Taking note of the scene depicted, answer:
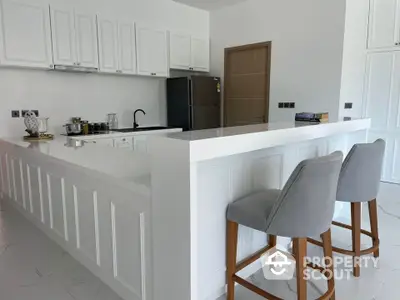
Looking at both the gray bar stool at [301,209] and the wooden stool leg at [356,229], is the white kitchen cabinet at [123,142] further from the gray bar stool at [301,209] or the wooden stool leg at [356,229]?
the wooden stool leg at [356,229]

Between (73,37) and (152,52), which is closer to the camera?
(73,37)

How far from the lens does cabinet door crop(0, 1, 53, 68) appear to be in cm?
331

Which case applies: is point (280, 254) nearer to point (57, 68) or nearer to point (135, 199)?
point (135, 199)

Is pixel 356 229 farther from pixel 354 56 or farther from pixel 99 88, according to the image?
pixel 99 88

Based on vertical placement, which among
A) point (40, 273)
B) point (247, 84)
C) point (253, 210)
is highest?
point (247, 84)

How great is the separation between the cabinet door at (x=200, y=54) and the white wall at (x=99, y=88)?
0.16m

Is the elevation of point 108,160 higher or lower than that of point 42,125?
lower

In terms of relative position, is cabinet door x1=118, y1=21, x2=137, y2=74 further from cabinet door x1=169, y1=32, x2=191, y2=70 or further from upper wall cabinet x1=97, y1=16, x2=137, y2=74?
cabinet door x1=169, y1=32, x2=191, y2=70

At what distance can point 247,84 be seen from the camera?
5.14 metres

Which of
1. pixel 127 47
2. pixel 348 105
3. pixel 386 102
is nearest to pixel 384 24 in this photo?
pixel 386 102

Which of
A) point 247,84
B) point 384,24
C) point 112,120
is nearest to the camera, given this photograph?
point 384,24

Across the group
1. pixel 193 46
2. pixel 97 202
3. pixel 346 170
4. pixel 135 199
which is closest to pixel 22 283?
pixel 97 202

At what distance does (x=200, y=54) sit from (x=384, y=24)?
9.30 ft

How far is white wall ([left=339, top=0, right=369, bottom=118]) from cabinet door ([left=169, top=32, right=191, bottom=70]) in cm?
245
